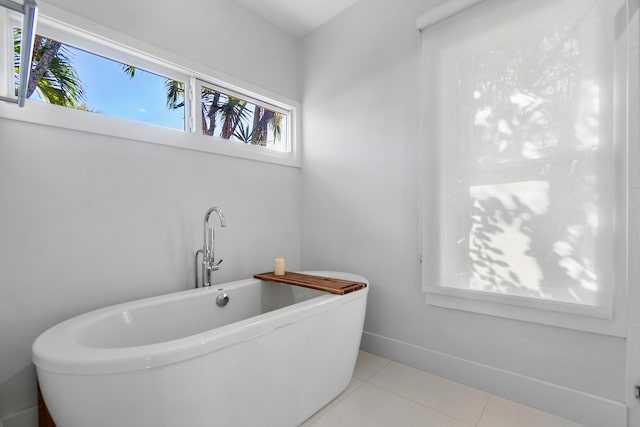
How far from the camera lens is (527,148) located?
5.44 ft

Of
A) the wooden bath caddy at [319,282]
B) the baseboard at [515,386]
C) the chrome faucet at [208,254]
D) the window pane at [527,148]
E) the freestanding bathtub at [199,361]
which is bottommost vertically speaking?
the baseboard at [515,386]

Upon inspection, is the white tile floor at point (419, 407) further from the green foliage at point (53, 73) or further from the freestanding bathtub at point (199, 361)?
the green foliage at point (53, 73)

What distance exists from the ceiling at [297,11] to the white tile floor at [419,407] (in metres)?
2.91

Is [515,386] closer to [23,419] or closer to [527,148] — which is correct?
[527,148]

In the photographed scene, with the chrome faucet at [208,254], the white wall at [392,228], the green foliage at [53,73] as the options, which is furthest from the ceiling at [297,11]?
the chrome faucet at [208,254]

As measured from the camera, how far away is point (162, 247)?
200cm

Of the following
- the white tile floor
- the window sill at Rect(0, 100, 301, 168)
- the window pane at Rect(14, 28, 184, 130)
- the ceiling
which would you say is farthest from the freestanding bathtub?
the ceiling

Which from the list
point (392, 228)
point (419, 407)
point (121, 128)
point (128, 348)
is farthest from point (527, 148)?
point (121, 128)

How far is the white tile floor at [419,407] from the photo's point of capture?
1.56 metres

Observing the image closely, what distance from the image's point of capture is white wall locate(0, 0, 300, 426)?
150 centimetres

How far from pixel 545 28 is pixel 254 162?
6.84 ft

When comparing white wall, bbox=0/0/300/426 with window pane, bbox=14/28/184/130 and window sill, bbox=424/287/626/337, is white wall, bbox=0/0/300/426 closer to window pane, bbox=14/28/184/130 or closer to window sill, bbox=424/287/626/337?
window pane, bbox=14/28/184/130

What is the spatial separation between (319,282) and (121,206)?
4.33 feet

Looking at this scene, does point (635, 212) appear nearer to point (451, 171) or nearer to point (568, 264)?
point (568, 264)
